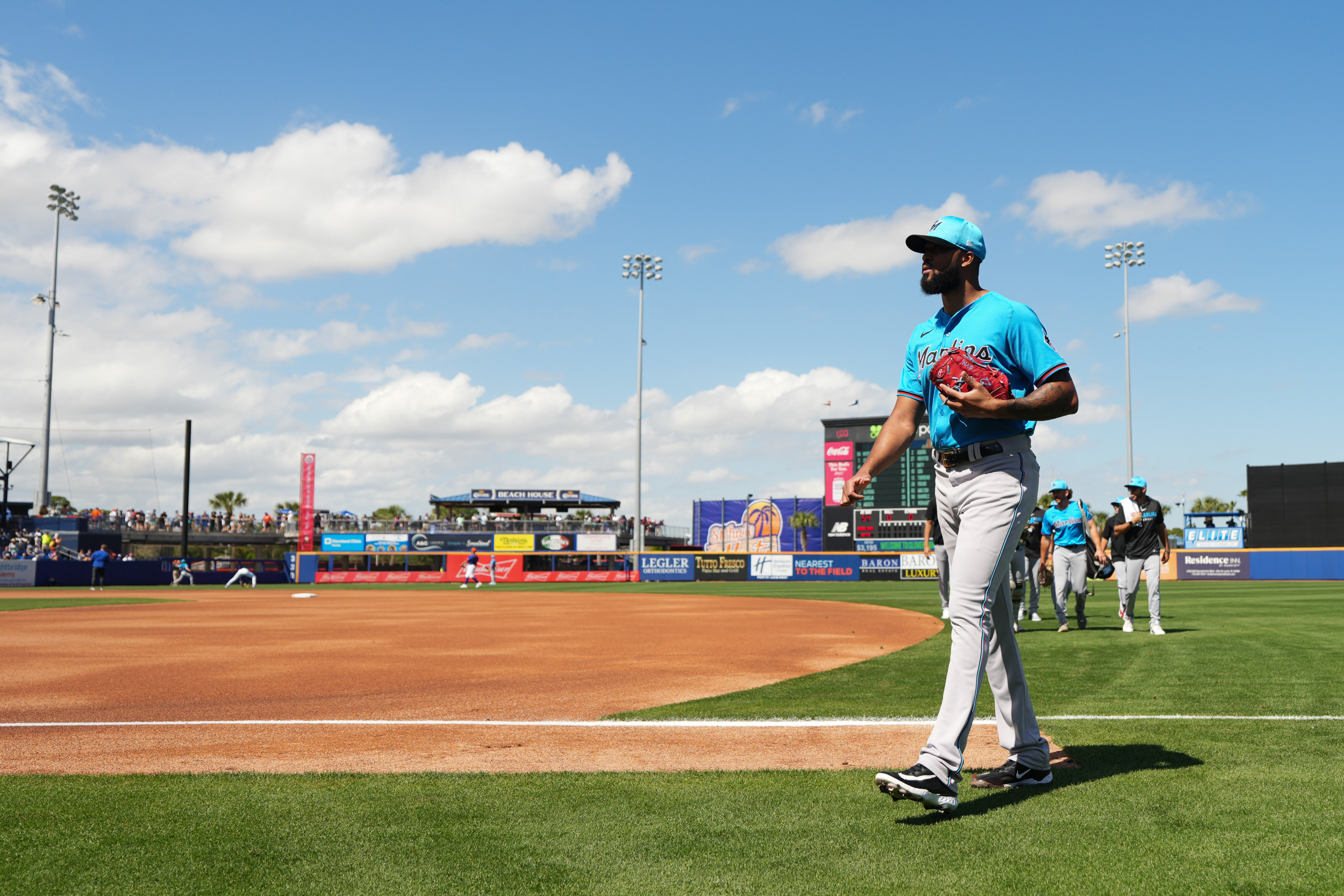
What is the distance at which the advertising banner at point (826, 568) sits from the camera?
43.6m

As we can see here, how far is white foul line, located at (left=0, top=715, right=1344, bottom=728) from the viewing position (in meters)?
5.24

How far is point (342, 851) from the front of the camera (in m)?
2.90

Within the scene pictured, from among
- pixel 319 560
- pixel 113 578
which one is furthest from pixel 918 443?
pixel 113 578

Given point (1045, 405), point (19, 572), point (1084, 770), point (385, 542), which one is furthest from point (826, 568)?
point (1045, 405)

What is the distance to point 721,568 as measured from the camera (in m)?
45.6

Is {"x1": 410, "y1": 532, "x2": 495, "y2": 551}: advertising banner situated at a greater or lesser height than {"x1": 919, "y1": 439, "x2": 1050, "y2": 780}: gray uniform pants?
lesser

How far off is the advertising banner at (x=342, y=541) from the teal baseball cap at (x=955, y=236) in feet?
181

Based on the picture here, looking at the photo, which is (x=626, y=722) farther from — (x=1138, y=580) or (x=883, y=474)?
(x=883, y=474)

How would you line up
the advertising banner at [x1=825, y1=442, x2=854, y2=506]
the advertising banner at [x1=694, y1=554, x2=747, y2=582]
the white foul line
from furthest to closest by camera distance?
the advertising banner at [x1=825, y1=442, x2=854, y2=506] → the advertising banner at [x1=694, y1=554, x2=747, y2=582] → the white foul line

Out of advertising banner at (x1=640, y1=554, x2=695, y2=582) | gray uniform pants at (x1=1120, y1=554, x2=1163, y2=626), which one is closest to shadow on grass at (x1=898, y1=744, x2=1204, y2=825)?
gray uniform pants at (x1=1120, y1=554, x2=1163, y2=626)

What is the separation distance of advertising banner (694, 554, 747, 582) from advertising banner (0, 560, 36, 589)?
28316 mm

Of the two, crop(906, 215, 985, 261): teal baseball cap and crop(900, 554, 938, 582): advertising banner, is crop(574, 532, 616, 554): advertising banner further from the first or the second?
crop(906, 215, 985, 261): teal baseball cap

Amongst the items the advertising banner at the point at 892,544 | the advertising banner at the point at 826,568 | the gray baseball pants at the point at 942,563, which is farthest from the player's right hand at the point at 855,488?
the advertising banner at the point at 892,544

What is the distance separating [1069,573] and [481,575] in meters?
39.8
